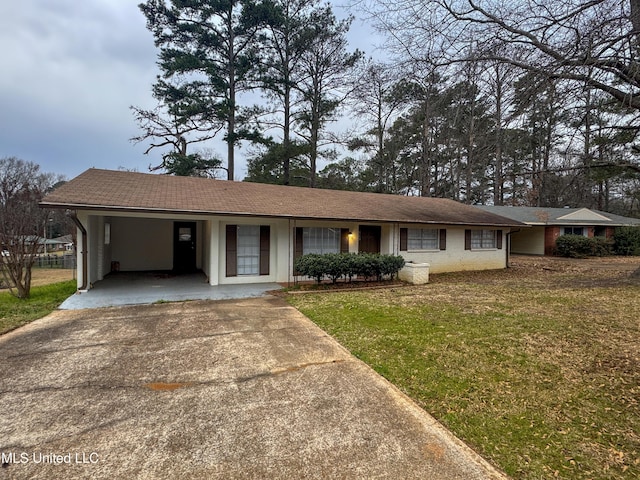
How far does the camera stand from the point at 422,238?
1209 cm

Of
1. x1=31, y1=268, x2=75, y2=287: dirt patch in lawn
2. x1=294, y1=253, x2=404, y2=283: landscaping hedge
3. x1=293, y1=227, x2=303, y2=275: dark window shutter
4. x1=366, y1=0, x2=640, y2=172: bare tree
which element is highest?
x1=366, y1=0, x2=640, y2=172: bare tree

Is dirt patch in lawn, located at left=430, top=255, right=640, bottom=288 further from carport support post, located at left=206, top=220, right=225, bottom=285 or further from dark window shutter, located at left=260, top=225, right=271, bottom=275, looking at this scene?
carport support post, located at left=206, top=220, right=225, bottom=285

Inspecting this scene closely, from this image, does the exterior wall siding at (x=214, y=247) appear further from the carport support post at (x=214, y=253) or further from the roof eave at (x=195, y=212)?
the roof eave at (x=195, y=212)

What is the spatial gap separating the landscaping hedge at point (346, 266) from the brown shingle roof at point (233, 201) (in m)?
1.30

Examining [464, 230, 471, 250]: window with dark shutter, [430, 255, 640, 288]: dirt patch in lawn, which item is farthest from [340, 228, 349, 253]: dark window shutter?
[464, 230, 471, 250]: window with dark shutter

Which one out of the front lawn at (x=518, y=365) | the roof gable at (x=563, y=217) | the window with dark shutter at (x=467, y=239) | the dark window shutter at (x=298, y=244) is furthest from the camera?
the roof gable at (x=563, y=217)

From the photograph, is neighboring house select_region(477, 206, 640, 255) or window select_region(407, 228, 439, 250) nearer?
window select_region(407, 228, 439, 250)

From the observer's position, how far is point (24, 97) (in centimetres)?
1490

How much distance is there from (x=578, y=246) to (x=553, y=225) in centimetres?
177

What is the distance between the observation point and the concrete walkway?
6907 millimetres

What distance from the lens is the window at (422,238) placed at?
11844mm

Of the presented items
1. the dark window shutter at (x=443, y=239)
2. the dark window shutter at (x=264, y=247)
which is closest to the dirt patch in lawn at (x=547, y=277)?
the dark window shutter at (x=443, y=239)

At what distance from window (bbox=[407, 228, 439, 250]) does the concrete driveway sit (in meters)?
8.08

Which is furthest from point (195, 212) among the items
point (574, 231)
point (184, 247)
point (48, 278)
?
point (574, 231)
